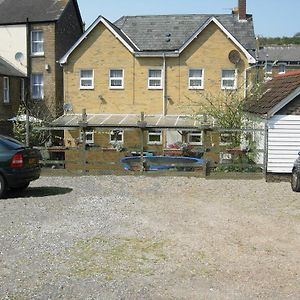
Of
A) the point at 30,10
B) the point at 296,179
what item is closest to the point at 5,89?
the point at 30,10

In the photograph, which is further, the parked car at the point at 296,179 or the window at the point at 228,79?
the window at the point at 228,79

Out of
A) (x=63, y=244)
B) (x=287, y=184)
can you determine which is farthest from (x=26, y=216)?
(x=287, y=184)

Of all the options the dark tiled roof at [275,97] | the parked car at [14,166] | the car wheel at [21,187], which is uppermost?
the dark tiled roof at [275,97]

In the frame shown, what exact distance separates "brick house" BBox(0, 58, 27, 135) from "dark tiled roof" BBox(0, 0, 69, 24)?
3.06 meters

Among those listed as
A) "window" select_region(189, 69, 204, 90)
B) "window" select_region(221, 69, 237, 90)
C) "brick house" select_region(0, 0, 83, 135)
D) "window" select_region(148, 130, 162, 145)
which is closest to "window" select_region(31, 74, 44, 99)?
"brick house" select_region(0, 0, 83, 135)

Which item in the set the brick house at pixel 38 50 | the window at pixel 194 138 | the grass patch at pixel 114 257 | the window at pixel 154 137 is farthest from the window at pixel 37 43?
the grass patch at pixel 114 257

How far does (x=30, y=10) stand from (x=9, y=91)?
617 centimetres

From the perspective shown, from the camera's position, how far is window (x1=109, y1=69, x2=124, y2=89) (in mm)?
28734

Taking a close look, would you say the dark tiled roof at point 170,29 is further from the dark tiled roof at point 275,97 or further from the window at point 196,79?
the dark tiled roof at point 275,97

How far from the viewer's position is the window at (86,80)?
2898cm

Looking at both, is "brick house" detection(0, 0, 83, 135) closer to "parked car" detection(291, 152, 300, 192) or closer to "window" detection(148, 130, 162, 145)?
"window" detection(148, 130, 162, 145)

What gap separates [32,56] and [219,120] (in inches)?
666

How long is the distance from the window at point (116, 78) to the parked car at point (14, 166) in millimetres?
16309

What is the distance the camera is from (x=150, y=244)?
8203 millimetres
